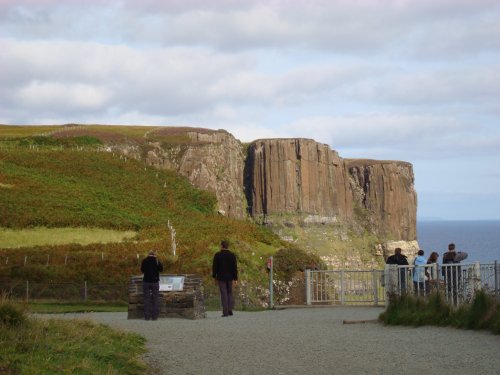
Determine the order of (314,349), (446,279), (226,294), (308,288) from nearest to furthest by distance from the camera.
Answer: (314,349)
(446,279)
(226,294)
(308,288)

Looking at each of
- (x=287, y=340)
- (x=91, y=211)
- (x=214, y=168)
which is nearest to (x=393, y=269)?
(x=287, y=340)

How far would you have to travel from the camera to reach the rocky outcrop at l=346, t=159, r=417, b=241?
167 metres

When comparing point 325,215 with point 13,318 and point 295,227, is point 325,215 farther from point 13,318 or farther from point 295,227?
point 13,318

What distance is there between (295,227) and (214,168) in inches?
1319

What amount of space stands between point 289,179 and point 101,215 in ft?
307

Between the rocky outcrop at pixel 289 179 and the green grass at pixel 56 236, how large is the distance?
311 ft

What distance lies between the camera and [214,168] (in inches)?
4557

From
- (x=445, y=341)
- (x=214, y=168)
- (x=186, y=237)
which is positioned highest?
(x=214, y=168)

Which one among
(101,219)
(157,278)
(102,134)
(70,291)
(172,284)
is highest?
(102,134)

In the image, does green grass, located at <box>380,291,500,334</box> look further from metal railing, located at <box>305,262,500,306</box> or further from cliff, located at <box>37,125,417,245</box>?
cliff, located at <box>37,125,417,245</box>

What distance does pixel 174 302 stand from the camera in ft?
78.4

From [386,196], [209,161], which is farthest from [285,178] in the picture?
[209,161]

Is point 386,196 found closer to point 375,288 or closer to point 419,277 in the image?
point 375,288

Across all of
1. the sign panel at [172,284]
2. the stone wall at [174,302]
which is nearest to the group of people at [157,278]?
the stone wall at [174,302]
